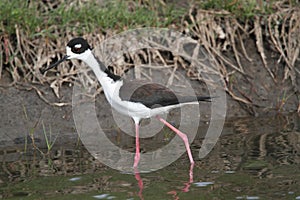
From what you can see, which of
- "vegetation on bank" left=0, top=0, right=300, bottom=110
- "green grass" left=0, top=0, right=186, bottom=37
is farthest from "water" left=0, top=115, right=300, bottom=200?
"green grass" left=0, top=0, right=186, bottom=37

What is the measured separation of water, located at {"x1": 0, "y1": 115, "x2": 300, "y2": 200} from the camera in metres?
4.66

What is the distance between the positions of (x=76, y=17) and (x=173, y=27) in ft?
3.35

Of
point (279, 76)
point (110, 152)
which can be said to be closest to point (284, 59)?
point (279, 76)

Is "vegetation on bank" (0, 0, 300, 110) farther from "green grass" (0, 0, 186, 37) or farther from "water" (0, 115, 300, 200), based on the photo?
"water" (0, 115, 300, 200)

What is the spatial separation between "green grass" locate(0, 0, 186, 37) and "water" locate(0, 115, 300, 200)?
1.38 m

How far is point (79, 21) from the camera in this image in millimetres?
7281

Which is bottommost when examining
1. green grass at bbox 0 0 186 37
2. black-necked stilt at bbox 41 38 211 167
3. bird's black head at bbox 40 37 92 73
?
black-necked stilt at bbox 41 38 211 167

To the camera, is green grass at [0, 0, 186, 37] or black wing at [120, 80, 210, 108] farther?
green grass at [0, 0, 186, 37]

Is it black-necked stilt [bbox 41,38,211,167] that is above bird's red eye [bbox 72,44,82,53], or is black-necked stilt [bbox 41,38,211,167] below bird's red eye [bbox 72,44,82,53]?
below

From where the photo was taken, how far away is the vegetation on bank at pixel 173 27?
6957 millimetres

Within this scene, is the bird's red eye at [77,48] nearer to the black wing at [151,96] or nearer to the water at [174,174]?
the black wing at [151,96]

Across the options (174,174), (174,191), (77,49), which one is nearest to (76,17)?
(77,49)

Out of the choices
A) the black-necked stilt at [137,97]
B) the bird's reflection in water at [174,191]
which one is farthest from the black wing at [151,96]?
the bird's reflection in water at [174,191]

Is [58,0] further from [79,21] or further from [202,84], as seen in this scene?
[202,84]
